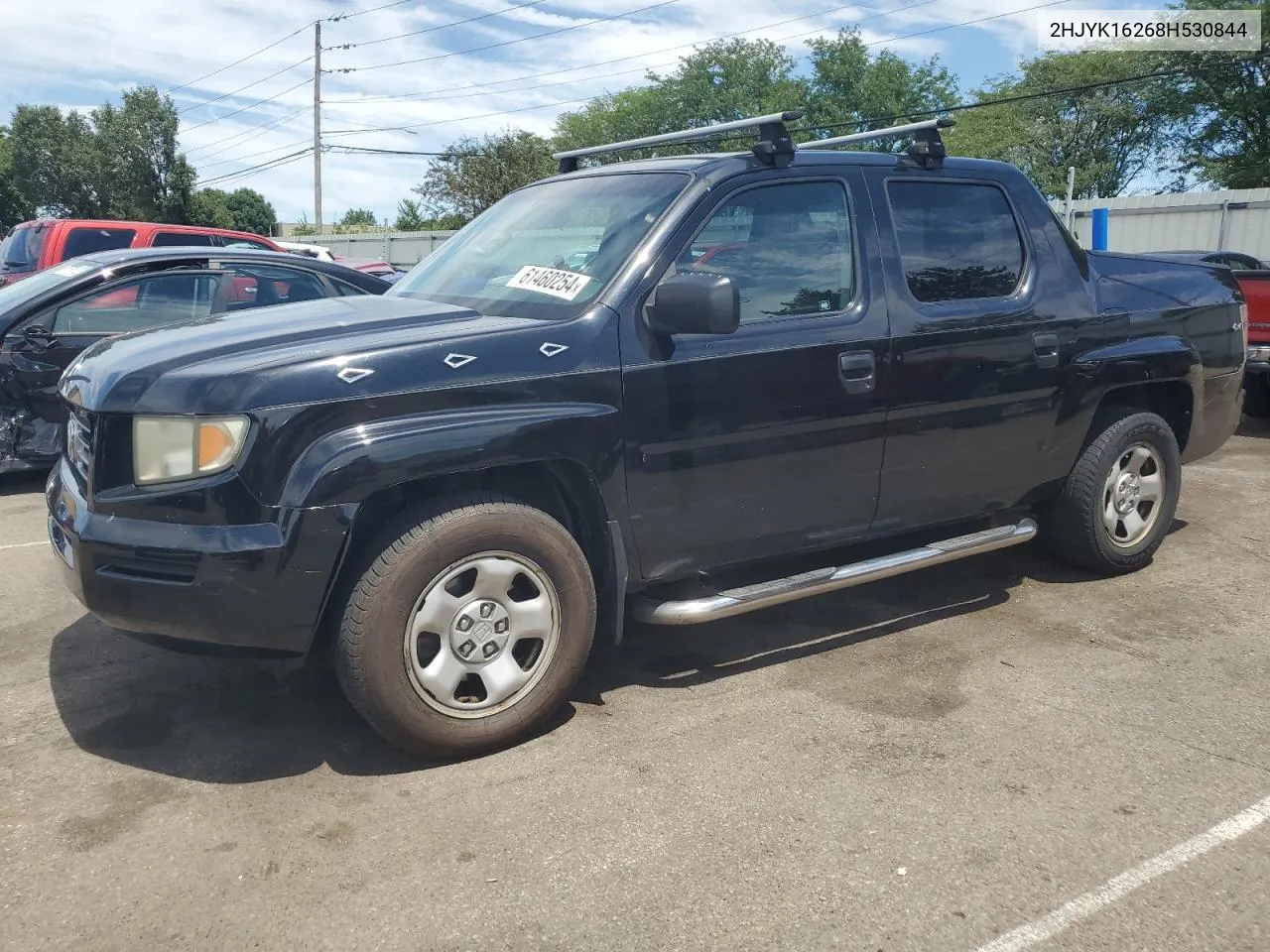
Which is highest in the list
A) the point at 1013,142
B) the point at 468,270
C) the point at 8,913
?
the point at 1013,142

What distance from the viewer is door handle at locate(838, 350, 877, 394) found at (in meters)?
3.88

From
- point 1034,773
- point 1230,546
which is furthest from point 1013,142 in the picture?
point 1034,773

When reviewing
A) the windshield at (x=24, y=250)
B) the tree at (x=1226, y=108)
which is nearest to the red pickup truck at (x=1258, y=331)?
the windshield at (x=24, y=250)

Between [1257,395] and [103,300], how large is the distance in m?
9.67

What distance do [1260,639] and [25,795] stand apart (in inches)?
178

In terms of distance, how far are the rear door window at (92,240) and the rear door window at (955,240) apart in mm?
9063

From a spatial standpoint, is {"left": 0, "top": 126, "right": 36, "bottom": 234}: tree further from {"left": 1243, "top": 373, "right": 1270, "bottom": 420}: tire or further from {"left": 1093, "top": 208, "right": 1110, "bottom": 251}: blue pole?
{"left": 1243, "top": 373, "right": 1270, "bottom": 420}: tire

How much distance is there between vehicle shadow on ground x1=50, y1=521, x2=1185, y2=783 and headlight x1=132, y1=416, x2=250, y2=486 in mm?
880

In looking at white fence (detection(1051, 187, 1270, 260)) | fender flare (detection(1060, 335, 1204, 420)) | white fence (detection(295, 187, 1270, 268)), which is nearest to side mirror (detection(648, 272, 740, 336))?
fender flare (detection(1060, 335, 1204, 420))

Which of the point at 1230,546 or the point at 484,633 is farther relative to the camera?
the point at 1230,546

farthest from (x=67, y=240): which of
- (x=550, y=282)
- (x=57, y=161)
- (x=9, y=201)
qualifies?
(x=9, y=201)

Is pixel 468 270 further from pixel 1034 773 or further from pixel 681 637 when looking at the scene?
pixel 1034 773

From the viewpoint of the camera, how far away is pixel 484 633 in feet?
10.8

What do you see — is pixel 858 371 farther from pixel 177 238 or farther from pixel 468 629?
pixel 177 238
